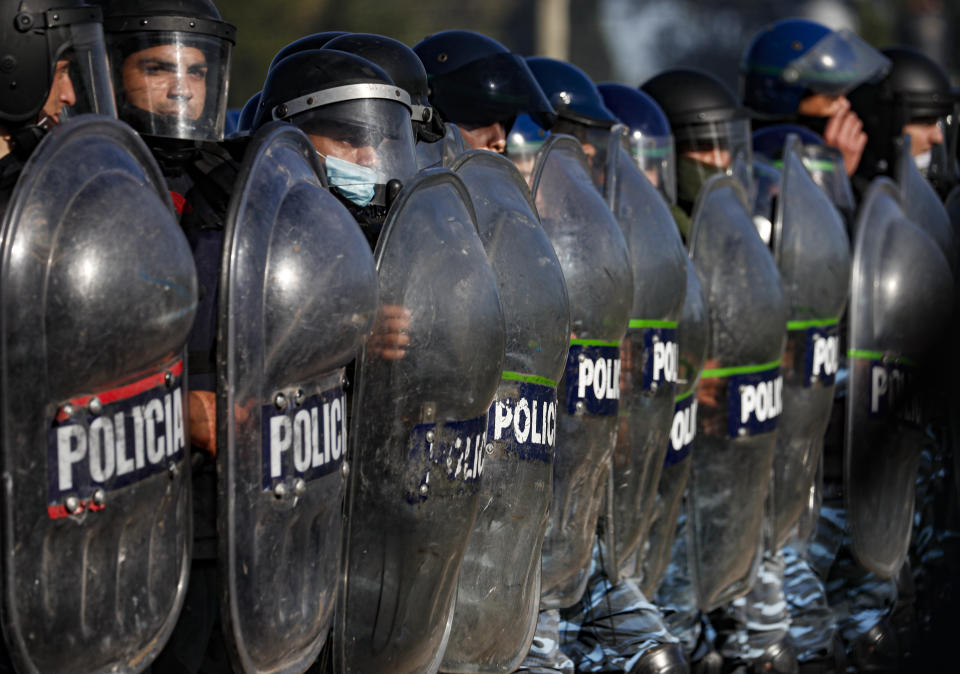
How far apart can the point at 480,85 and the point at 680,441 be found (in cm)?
138

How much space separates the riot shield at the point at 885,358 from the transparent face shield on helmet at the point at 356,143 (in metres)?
2.75

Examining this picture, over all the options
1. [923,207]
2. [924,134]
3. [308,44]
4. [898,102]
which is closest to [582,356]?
[308,44]

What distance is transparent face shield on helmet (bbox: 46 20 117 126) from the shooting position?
3.31 metres

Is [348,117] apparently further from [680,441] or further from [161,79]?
[680,441]

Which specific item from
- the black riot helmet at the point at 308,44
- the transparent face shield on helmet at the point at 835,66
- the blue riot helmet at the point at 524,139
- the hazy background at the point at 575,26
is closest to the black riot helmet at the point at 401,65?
the black riot helmet at the point at 308,44

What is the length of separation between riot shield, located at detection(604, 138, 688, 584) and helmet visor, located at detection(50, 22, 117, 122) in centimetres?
179

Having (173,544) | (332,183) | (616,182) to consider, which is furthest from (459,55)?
(173,544)

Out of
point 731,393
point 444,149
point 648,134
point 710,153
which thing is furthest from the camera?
point 710,153

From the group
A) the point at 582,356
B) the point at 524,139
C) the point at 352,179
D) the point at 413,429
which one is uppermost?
the point at 352,179

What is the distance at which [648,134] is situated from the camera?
556 cm

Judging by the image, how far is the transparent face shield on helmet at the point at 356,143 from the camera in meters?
3.54

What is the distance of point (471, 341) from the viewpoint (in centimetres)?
332

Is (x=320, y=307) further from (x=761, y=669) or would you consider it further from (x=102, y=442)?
(x=761, y=669)

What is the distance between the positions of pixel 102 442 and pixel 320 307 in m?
0.54
